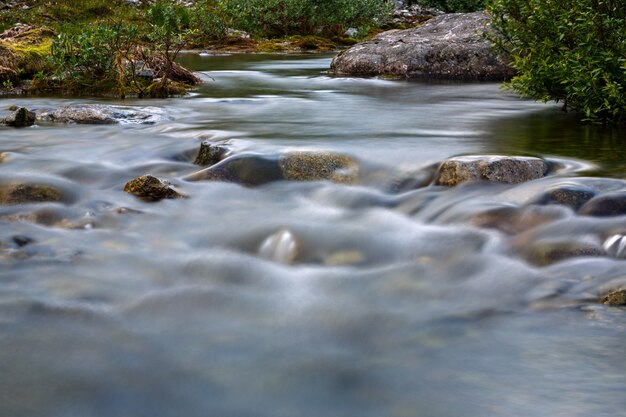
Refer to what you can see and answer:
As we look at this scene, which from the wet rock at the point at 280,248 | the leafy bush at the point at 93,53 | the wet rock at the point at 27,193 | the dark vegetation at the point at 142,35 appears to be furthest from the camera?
the dark vegetation at the point at 142,35

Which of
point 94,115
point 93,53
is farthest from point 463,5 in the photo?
point 94,115

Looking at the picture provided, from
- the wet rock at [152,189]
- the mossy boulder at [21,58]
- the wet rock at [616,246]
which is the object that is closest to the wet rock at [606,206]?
the wet rock at [616,246]

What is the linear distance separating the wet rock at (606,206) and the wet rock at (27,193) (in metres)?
3.95

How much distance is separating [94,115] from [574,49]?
18.9 feet

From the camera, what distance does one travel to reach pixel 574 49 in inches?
311

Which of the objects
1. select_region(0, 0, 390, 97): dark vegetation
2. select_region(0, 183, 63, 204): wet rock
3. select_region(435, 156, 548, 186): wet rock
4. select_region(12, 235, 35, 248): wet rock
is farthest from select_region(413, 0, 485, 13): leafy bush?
select_region(12, 235, 35, 248): wet rock

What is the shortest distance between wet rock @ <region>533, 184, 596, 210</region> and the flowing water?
6cm

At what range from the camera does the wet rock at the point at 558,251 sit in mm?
4309

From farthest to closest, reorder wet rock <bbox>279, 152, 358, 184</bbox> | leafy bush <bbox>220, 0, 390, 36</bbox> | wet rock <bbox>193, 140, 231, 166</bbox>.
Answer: leafy bush <bbox>220, 0, 390, 36</bbox> < wet rock <bbox>193, 140, 231, 166</bbox> < wet rock <bbox>279, 152, 358, 184</bbox>

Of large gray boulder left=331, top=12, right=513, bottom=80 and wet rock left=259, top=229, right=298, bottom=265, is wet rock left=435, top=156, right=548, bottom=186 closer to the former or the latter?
wet rock left=259, top=229, right=298, bottom=265

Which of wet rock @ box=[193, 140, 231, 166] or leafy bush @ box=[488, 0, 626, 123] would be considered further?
leafy bush @ box=[488, 0, 626, 123]

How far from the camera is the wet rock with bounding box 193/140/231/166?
6.87 metres

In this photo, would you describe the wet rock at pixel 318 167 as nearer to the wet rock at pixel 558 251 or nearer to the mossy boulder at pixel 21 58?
the wet rock at pixel 558 251

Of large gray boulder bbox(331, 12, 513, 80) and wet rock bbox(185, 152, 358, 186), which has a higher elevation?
large gray boulder bbox(331, 12, 513, 80)
